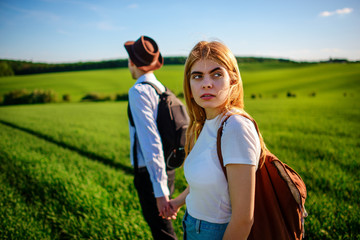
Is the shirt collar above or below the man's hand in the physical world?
above

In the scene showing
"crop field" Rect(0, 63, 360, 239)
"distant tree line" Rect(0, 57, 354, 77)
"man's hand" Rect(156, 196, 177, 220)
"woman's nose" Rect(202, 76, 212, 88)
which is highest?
"distant tree line" Rect(0, 57, 354, 77)

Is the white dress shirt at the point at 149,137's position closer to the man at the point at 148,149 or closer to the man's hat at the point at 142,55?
the man at the point at 148,149

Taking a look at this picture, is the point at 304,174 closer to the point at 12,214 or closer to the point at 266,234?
the point at 266,234

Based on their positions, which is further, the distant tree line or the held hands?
the distant tree line

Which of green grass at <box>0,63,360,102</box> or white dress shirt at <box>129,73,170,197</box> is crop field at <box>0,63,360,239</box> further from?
green grass at <box>0,63,360,102</box>

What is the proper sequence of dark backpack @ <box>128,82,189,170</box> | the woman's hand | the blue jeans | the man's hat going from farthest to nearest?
the man's hat
dark backpack @ <box>128,82,189,170</box>
the woman's hand
the blue jeans

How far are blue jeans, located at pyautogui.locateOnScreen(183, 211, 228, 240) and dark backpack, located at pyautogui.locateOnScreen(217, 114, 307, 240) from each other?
18 cm

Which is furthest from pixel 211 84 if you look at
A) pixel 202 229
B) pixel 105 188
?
pixel 105 188

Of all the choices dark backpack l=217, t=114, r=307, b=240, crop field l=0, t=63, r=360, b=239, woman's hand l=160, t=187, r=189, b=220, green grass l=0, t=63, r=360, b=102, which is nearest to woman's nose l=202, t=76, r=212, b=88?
dark backpack l=217, t=114, r=307, b=240

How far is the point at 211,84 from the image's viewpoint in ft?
4.22

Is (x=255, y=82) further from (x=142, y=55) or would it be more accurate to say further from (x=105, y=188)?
(x=142, y=55)

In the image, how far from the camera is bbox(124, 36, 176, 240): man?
2074mm

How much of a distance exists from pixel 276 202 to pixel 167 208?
116 centimetres

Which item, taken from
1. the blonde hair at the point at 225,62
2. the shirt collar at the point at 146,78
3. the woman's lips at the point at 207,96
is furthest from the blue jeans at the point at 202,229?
the shirt collar at the point at 146,78
